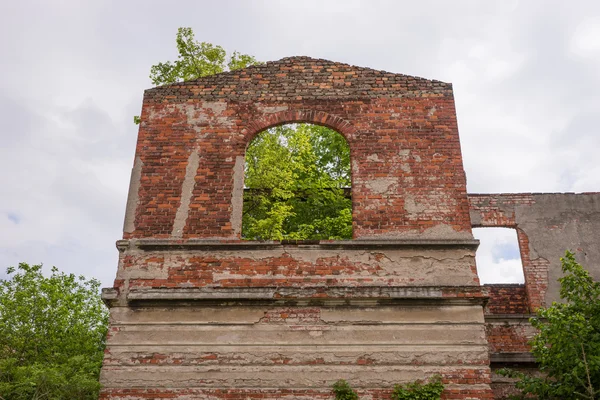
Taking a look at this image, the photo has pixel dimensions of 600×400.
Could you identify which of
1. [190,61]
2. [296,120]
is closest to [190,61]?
[190,61]

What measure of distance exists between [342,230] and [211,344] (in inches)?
310

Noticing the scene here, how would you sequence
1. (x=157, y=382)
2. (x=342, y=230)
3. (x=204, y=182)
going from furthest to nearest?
(x=342, y=230), (x=204, y=182), (x=157, y=382)

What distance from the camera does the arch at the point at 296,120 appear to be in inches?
334

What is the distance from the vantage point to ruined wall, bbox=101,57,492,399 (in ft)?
22.6

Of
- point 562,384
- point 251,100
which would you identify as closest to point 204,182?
point 251,100

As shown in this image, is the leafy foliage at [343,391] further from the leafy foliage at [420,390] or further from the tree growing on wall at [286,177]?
the tree growing on wall at [286,177]

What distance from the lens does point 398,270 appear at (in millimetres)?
7375

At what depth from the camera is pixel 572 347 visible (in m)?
7.06

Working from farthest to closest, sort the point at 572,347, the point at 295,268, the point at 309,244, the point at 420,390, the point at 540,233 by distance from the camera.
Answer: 1. the point at 540,233
2. the point at 309,244
3. the point at 295,268
4. the point at 572,347
5. the point at 420,390

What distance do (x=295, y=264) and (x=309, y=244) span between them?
1.12 ft

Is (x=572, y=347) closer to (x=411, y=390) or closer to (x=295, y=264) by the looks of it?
(x=411, y=390)

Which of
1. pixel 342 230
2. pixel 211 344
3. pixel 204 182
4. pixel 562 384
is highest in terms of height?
pixel 342 230

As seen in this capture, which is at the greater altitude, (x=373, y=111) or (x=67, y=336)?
(x=373, y=111)

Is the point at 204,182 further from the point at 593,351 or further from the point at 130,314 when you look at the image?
the point at 593,351
